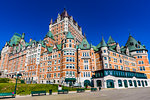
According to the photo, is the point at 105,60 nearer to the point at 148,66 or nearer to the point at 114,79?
the point at 114,79

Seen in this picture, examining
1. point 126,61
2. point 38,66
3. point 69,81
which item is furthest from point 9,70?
point 126,61

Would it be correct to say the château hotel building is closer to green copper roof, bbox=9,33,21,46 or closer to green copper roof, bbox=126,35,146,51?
green copper roof, bbox=126,35,146,51

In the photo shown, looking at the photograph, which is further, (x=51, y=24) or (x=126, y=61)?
(x=51, y=24)

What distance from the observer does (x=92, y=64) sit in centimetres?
4766

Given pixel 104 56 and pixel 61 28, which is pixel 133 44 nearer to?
pixel 104 56

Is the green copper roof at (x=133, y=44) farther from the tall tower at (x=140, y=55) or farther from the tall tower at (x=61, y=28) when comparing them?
the tall tower at (x=61, y=28)

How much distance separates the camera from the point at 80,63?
47.7m

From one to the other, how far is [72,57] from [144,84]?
131 feet

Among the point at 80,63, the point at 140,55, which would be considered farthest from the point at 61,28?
the point at 140,55

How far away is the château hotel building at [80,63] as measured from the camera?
4366cm

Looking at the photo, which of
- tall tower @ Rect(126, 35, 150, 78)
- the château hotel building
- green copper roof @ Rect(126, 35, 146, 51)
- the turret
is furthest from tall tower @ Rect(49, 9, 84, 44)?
tall tower @ Rect(126, 35, 150, 78)

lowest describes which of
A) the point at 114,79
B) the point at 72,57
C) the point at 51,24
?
the point at 114,79

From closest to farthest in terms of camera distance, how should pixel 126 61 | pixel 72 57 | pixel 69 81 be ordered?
pixel 69 81 → pixel 72 57 → pixel 126 61

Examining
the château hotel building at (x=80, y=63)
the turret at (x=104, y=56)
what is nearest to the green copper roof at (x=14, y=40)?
the château hotel building at (x=80, y=63)
